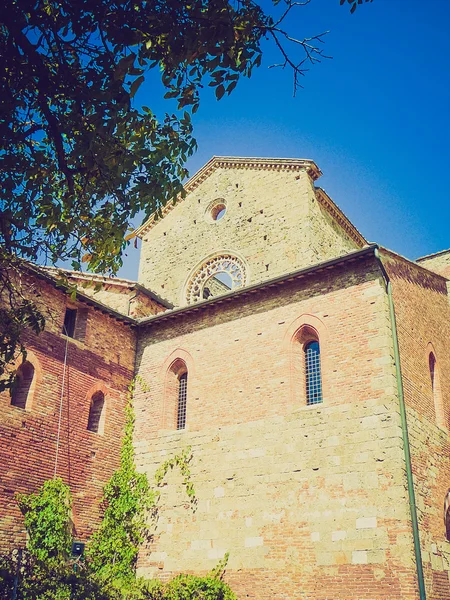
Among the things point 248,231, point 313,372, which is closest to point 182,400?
point 313,372

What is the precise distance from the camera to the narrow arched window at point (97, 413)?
1602cm

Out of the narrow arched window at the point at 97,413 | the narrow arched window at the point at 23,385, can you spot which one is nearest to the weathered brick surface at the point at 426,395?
the narrow arched window at the point at 97,413

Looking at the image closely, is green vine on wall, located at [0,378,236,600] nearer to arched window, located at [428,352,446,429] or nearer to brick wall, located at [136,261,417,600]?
brick wall, located at [136,261,417,600]

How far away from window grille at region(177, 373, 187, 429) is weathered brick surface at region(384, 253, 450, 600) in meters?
5.94

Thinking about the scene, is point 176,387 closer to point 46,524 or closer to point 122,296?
point 122,296

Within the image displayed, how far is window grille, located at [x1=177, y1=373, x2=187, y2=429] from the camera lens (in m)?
16.2

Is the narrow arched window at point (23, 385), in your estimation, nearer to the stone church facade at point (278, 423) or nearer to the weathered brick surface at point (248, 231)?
the stone church facade at point (278, 423)

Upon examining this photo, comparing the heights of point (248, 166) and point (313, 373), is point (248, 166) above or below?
above

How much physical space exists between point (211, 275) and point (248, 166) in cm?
443

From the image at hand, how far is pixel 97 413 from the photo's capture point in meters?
16.2

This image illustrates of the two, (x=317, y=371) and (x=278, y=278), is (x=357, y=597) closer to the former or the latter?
(x=317, y=371)

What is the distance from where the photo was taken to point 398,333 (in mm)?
13516

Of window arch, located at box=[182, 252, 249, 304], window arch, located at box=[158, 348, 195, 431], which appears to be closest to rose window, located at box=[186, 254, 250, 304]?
window arch, located at box=[182, 252, 249, 304]

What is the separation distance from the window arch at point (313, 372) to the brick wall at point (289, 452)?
0.24 m
